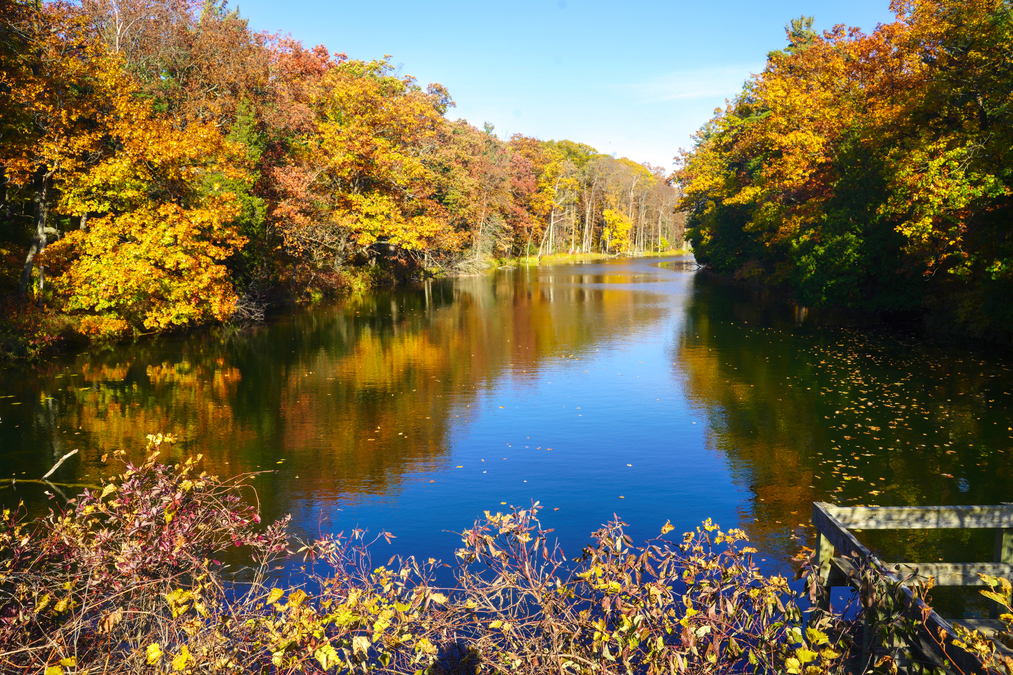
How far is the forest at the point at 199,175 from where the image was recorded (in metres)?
21.2

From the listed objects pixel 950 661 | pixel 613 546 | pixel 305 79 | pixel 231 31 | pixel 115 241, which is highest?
pixel 231 31

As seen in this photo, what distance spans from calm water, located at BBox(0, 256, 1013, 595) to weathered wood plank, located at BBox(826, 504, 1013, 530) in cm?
285

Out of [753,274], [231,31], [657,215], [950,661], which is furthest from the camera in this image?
[657,215]

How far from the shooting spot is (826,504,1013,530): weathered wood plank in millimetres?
5266

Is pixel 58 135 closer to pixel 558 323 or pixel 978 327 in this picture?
pixel 558 323

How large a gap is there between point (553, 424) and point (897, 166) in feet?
51.4

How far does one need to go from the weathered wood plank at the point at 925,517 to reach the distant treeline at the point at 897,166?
52.2 ft

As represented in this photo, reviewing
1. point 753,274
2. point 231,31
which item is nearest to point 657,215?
point 753,274

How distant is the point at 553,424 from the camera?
1429cm

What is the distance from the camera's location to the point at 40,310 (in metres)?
21.2

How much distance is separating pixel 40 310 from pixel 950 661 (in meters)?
24.5

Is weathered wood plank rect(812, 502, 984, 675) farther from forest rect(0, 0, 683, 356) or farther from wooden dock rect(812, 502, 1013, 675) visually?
forest rect(0, 0, 683, 356)

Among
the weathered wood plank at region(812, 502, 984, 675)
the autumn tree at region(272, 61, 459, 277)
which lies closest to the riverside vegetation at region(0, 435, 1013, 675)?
the weathered wood plank at region(812, 502, 984, 675)

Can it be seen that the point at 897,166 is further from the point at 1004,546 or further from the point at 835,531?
the point at 835,531
